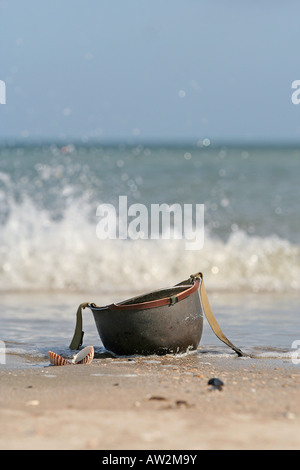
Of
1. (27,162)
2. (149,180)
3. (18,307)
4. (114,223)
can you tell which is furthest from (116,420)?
(27,162)

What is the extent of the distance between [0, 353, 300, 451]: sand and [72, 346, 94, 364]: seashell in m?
0.06

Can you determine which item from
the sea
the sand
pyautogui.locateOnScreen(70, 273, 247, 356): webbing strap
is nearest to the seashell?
the sand

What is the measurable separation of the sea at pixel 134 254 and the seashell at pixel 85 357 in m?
0.33

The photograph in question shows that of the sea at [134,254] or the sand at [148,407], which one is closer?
the sand at [148,407]

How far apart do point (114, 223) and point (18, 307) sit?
5.68m

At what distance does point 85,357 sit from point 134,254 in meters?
7.25

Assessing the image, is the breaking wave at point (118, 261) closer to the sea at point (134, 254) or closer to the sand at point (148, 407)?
the sea at point (134, 254)

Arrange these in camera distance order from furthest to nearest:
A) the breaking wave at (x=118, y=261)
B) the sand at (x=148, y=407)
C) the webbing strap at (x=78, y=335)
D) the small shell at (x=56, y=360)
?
the breaking wave at (x=118, y=261) → the webbing strap at (x=78, y=335) → the small shell at (x=56, y=360) → the sand at (x=148, y=407)

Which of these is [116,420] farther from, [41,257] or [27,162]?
[27,162]

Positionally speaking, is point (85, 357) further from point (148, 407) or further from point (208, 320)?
point (148, 407)

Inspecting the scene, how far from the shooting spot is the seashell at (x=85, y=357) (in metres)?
6.36

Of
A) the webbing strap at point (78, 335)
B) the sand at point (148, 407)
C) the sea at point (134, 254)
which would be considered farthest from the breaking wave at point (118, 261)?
the sand at point (148, 407)

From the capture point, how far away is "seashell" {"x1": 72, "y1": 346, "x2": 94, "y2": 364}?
20.9 feet

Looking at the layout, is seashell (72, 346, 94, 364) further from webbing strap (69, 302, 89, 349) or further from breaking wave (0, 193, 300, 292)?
breaking wave (0, 193, 300, 292)
